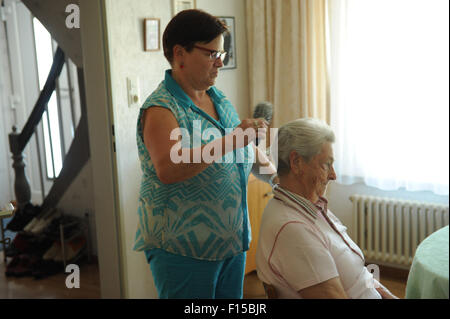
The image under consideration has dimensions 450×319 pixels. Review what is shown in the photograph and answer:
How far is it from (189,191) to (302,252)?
404 mm

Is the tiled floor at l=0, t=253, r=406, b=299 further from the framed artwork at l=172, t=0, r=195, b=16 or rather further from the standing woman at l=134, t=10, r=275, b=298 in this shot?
the framed artwork at l=172, t=0, r=195, b=16

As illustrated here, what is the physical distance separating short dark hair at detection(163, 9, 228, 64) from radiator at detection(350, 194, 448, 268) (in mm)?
2011

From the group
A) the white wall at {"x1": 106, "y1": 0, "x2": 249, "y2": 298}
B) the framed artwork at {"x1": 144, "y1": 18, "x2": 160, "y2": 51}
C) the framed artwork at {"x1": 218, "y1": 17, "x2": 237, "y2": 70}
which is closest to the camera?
the white wall at {"x1": 106, "y1": 0, "x2": 249, "y2": 298}

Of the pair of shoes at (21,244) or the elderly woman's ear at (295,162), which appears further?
the pair of shoes at (21,244)

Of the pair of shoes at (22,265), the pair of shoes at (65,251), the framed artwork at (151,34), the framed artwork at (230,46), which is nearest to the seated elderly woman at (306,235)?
the framed artwork at (151,34)

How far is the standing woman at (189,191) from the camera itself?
5.13 feet

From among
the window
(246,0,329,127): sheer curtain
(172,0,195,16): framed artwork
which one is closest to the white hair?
(172,0,195,16): framed artwork

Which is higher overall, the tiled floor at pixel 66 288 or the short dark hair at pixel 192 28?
the short dark hair at pixel 192 28

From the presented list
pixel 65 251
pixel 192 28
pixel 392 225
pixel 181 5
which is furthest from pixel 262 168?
Result: pixel 65 251

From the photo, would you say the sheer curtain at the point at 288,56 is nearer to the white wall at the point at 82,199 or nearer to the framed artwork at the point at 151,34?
the framed artwork at the point at 151,34

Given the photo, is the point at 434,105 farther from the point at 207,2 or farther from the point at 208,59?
the point at 208,59

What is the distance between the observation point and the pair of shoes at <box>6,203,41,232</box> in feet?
12.4

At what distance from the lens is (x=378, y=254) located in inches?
128

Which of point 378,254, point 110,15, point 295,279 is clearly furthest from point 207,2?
point 295,279
